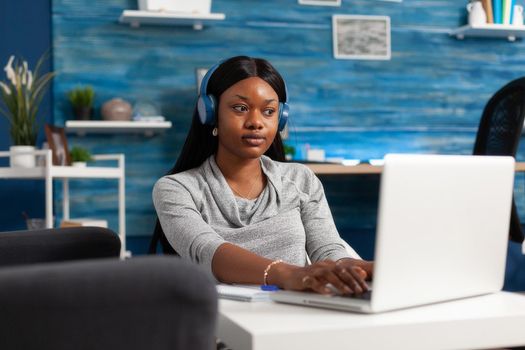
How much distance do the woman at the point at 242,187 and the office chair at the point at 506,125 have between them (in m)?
1.39

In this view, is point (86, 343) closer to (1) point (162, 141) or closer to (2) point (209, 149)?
(2) point (209, 149)

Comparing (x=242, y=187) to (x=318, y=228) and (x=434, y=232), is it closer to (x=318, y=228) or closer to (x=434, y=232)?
(x=318, y=228)

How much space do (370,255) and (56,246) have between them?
10.5 feet

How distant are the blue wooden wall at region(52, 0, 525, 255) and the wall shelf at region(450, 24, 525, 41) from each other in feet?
0.16

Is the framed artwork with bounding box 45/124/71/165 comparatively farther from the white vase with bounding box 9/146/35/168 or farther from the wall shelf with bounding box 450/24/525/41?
the wall shelf with bounding box 450/24/525/41

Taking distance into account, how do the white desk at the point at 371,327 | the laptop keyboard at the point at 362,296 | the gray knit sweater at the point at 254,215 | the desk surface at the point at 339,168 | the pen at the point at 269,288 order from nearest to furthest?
the white desk at the point at 371,327 → the laptop keyboard at the point at 362,296 → the pen at the point at 269,288 → the gray knit sweater at the point at 254,215 → the desk surface at the point at 339,168

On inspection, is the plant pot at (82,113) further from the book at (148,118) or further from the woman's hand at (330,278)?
the woman's hand at (330,278)

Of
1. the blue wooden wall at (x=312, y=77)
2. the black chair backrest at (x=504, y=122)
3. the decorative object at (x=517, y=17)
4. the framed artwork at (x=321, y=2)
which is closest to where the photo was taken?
the black chair backrest at (x=504, y=122)

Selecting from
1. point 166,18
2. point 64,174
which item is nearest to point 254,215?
point 64,174

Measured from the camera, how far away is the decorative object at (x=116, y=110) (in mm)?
3986

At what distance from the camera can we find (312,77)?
4.40 metres

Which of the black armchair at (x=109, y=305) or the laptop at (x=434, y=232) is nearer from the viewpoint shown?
the black armchair at (x=109, y=305)

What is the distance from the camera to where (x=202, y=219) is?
5.30 feet

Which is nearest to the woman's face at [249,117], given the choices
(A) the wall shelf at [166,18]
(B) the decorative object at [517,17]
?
(A) the wall shelf at [166,18]
